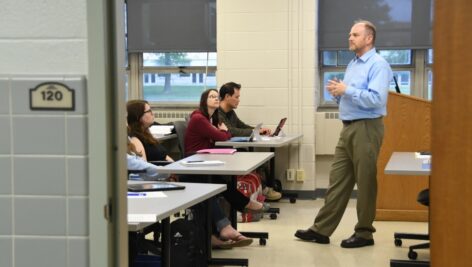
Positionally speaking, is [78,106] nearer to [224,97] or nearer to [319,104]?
[224,97]

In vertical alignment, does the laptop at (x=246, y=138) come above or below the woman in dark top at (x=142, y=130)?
below

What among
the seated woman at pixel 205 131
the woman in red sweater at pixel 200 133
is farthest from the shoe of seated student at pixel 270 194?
the woman in red sweater at pixel 200 133

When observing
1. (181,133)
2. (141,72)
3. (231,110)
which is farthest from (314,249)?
(141,72)

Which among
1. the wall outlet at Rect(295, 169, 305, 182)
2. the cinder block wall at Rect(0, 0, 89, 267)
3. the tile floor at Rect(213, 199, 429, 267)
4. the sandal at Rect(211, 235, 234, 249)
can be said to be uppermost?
the cinder block wall at Rect(0, 0, 89, 267)

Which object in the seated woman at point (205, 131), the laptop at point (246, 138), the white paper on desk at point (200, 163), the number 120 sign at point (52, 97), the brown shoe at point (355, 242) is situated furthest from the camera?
the laptop at point (246, 138)

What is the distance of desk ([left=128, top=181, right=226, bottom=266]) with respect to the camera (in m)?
2.46

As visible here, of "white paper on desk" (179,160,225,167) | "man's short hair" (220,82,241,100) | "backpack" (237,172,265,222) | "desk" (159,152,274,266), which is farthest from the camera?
"man's short hair" (220,82,241,100)

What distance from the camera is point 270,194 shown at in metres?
6.79

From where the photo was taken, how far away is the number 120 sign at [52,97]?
1682mm

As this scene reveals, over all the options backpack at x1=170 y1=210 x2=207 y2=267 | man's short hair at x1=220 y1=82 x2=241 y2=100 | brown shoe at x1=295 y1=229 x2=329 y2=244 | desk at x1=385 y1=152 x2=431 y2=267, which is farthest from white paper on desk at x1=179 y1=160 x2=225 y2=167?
man's short hair at x1=220 y1=82 x2=241 y2=100

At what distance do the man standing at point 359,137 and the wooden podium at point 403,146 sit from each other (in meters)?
0.91

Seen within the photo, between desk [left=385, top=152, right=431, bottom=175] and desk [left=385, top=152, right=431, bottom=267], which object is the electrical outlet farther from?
desk [left=385, top=152, right=431, bottom=175]

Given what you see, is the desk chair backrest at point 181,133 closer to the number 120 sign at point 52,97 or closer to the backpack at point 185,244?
the backpack at point 185,244

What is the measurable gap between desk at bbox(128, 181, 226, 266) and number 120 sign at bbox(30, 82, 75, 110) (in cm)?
74
